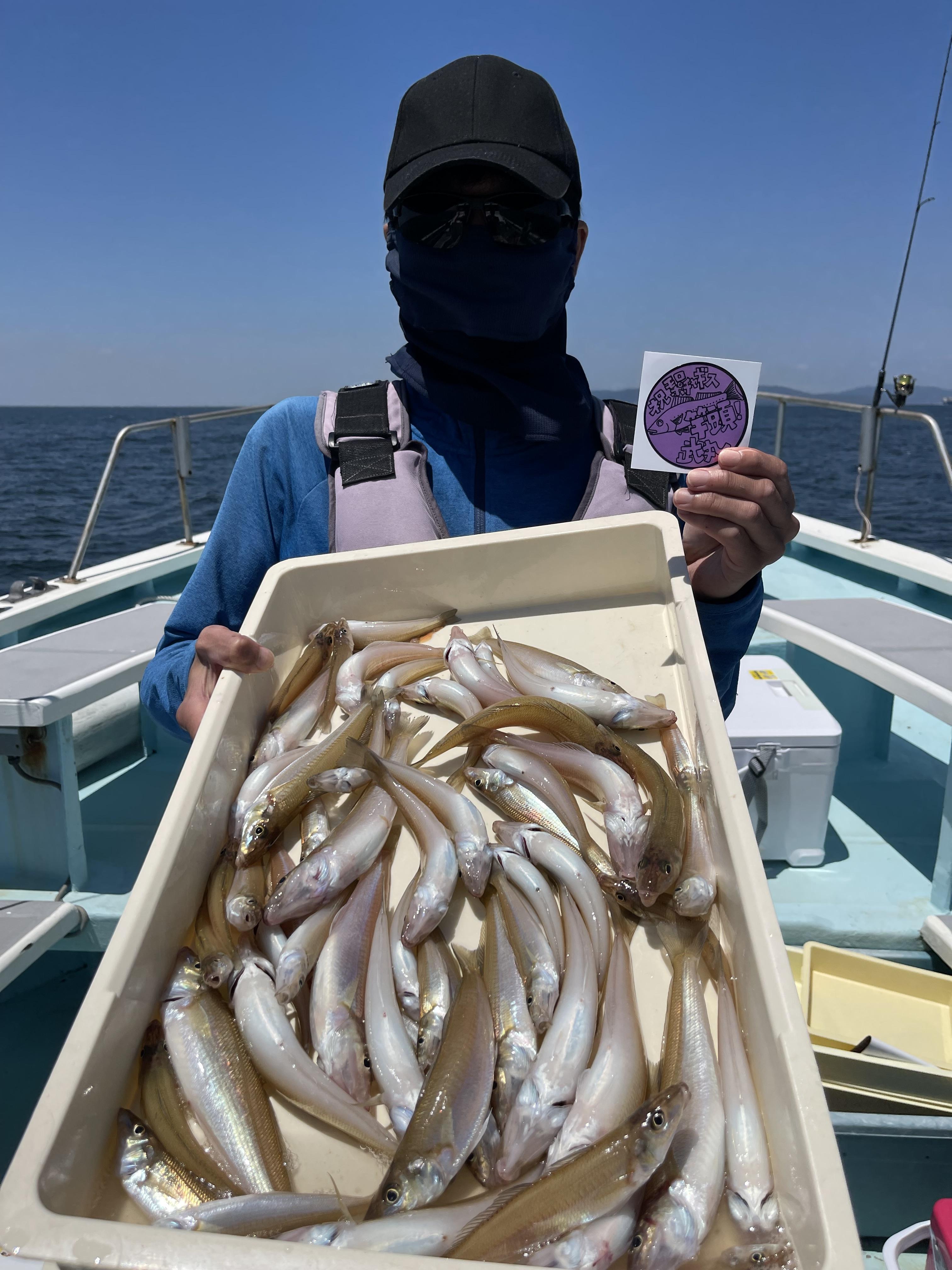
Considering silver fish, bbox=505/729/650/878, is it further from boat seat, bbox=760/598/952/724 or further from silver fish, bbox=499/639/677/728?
boat seat, bbox=760/598/952/724

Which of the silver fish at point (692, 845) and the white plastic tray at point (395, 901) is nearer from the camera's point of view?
the white plastic tray at point (395, 901)

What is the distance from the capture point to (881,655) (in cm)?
339

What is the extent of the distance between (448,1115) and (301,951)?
36 cm

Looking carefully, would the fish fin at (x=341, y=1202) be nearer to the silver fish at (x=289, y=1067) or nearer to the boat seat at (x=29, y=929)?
the silver fish at (x=289, y=1067)

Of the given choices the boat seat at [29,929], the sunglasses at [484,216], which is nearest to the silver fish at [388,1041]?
the sunglasses at [484,216]

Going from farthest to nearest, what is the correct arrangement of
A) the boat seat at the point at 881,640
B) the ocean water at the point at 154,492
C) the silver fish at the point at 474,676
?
1. the ocean water at the point at 154,492
2. the boat seat at the point at 881,640
3. the silver fish at the point at 474,676

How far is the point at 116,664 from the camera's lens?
3.19 meters

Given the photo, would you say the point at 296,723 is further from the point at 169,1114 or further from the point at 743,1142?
the point at 743,1142

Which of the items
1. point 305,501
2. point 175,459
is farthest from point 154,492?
point 305,501

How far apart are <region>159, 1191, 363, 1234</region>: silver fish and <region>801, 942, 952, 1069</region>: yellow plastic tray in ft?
6.90

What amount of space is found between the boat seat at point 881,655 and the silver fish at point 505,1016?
7.47ft

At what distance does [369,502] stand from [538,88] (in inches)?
41.6

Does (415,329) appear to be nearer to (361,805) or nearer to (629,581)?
(629,581)

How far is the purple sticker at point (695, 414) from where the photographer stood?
5.11 feet
